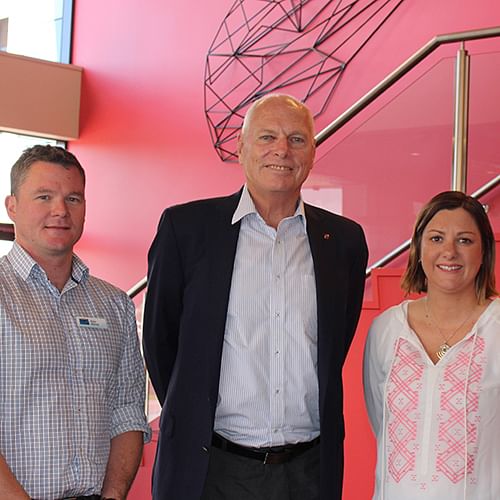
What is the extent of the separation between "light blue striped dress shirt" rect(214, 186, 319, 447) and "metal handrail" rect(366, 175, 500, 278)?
1678 mm

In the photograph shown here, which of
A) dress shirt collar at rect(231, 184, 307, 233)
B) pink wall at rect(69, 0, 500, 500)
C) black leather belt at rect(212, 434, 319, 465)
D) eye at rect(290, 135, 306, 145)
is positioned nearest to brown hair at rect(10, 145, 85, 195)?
dress shirt collar at rect(231, 184, 307, 233)

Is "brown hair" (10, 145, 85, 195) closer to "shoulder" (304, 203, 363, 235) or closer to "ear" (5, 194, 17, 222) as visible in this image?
"ear" (5, 194, 17, 222)

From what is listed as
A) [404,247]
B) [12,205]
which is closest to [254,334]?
[12,205]

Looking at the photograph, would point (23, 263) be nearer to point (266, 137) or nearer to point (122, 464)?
point (122, 464)

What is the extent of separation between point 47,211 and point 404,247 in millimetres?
2301

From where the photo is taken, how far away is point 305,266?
9.02 feet

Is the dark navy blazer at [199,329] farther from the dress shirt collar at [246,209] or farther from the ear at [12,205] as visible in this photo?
the ear at [12,205]

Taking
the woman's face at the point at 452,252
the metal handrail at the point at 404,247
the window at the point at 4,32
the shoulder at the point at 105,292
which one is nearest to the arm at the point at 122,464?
the shoulder at the point at 105,292

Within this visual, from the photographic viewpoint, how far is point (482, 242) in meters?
2.65

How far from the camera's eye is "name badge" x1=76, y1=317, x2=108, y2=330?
2393 mm

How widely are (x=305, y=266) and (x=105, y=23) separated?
6.32 m

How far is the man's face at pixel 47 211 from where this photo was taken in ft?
7.77

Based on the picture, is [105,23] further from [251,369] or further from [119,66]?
[251,369]

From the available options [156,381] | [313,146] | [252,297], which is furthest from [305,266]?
[156,381]
